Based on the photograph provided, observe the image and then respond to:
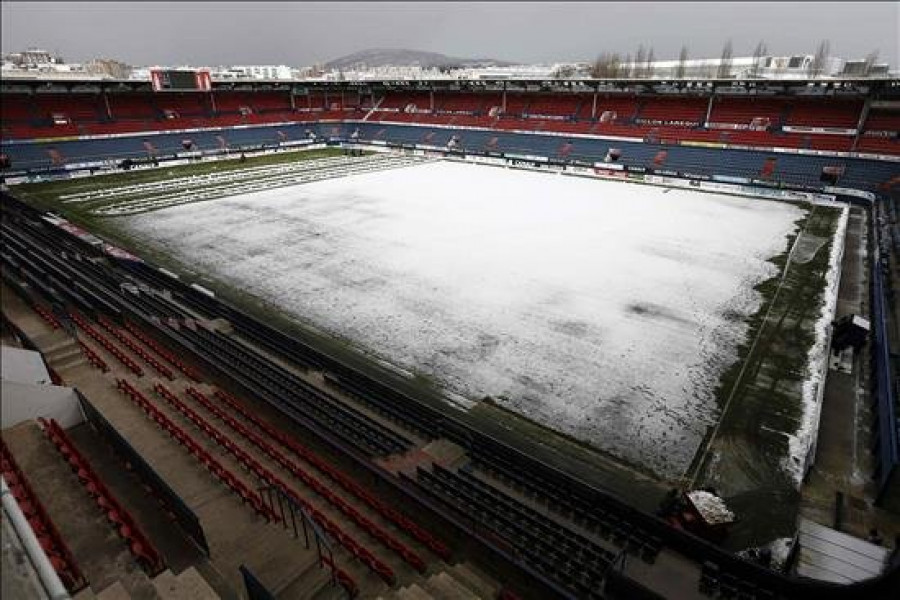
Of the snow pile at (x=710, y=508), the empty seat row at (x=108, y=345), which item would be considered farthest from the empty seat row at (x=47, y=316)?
the snow pile at (x=710, y=508)

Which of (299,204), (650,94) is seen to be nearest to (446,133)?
(650,94)

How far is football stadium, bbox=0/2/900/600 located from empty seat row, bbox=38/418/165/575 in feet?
0.17

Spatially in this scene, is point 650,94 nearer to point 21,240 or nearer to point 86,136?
point 21,240

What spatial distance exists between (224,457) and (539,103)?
5624 centimetres

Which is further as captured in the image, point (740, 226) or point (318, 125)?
point (318, 125)

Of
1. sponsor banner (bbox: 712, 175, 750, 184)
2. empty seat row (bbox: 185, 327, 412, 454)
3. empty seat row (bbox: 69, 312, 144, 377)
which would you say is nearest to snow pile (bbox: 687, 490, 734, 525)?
empty seat row (bbox: 185, 327, 412, 454)

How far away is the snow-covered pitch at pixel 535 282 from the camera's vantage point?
13914 mm

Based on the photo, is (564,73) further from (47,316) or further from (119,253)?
(47,316)

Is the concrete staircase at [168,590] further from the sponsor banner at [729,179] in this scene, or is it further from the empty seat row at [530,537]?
the sponsor banner at [729,179]

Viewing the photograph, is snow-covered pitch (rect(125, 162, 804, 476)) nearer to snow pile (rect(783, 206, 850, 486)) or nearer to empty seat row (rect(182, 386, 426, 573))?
snow pile (rect(783, 206, 850, 486))

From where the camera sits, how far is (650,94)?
50.4 metres

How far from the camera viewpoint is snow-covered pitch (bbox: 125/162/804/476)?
13.9m

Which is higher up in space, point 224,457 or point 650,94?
point 650,94

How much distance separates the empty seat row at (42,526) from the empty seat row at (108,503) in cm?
56
